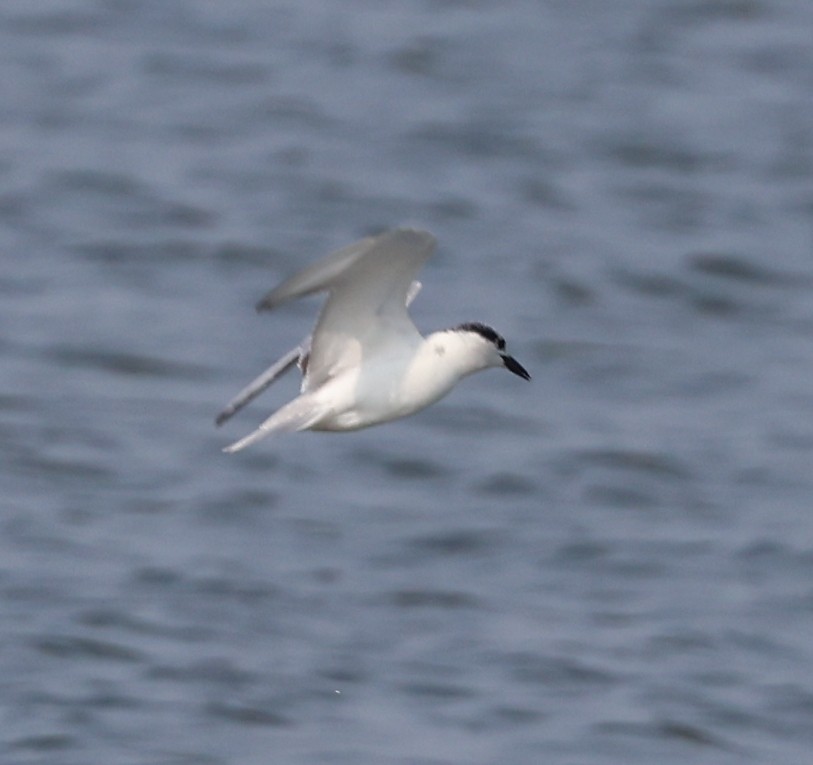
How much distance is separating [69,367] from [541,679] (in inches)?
202

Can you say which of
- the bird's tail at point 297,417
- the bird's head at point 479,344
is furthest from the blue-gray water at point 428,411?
the bird's tail at point 297,417

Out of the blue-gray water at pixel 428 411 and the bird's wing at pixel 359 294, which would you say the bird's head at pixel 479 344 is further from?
the blue-gray water at pixel 428 411

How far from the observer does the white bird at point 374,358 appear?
293 inches

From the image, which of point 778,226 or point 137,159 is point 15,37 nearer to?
point 137,159

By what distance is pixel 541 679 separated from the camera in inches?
464

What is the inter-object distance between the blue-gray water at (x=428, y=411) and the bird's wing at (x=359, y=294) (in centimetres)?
363

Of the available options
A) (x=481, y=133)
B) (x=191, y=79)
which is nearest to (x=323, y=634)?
(x=481, y=133)

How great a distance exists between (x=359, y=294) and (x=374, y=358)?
298 millimetres

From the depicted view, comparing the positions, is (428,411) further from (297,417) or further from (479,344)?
(297,417)

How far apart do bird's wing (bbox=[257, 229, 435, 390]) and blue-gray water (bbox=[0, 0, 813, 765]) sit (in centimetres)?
363

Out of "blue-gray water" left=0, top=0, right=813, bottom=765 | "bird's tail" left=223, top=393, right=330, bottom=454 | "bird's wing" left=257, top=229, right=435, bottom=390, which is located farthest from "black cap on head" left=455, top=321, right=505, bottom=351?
"blue-gray water" left=0, top=0, right=813, bottom=765

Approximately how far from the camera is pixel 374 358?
7660 mm

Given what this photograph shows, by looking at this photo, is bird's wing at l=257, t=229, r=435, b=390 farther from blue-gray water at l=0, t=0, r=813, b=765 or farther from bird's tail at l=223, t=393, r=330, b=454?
blue-gray water at l=0, t=0, r=813, b=765

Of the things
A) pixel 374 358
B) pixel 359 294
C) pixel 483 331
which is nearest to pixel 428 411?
pixel 483 331
